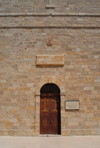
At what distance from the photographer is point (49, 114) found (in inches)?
344

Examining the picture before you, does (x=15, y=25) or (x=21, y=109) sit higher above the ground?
(x=15, y=25)

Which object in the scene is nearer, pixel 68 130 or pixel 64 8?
pixel 68 130

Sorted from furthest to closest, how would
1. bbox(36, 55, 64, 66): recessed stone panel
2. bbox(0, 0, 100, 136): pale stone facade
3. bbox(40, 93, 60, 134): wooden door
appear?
bbox(36, 55, 64, 66): recessed stone panel, bbox(40, 93, 60, 134): wooden door, bbox(0, 0, 100, 136): pale stone facade

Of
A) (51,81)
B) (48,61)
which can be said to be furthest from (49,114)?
(48,61)

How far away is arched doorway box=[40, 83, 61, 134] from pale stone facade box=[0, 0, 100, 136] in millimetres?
299

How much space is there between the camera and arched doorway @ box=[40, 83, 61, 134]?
870 cm

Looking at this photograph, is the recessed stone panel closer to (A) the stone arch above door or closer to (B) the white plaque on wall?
(A) the stone arch above door

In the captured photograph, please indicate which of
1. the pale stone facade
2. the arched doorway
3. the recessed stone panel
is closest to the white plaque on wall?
the pale stone facade

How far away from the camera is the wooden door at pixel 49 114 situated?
8688 millimetres

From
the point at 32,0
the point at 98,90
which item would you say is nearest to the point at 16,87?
the point at 98,90

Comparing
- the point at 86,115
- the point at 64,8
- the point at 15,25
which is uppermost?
the point at 64,8

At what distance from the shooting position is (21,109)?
859 centimetres

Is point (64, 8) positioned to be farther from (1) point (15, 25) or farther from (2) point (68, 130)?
(2) point (68, 130)

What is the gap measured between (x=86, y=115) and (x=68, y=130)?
1.11m
